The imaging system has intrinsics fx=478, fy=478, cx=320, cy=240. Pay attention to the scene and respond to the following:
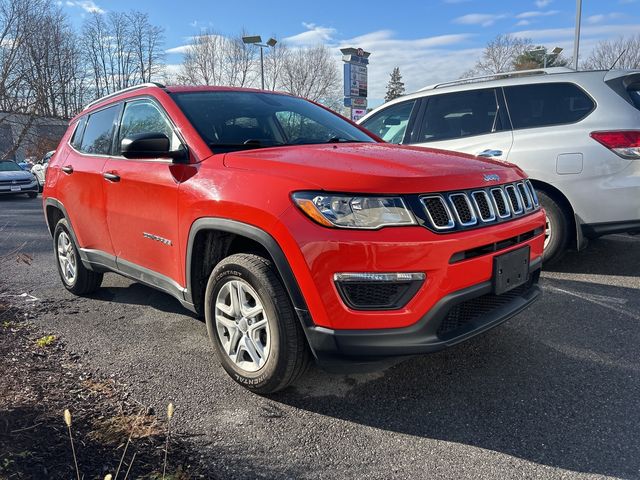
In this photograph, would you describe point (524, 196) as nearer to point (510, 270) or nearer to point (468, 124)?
point (510, 270)

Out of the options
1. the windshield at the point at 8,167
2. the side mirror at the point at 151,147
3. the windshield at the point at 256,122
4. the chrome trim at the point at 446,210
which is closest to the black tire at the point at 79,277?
the side mirror at the point at 151,147

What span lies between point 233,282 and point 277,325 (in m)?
0.43

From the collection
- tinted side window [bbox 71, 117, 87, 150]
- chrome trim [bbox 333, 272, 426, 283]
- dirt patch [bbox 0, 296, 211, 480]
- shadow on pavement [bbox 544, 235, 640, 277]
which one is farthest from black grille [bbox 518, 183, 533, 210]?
tinted side window [bbox 71, 117, 87, 150]

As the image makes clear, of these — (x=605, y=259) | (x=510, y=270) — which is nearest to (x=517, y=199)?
(x=510, y=270)

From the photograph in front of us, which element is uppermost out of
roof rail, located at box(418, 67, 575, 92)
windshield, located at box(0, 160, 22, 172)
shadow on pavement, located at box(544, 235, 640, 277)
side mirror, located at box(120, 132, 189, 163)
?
roof rail, located at box(418, 67, 575, 92)

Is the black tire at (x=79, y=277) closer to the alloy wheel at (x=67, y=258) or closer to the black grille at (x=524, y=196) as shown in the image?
the alloy wheel at (x=67, y=258)

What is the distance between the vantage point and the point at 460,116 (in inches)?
213

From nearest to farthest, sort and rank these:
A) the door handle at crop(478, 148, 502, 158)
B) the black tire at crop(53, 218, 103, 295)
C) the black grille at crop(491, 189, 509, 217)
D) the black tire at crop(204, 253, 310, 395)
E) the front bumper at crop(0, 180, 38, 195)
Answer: the black tire at crop(204, 253, 310, 395) → the black grille at crop(491, 189, 509, 217) → the black tire at crop(53, 218, 103, 295) → the door handle at crop(478, 148, 502, 158) → the front bumper at crop(0, 180, 38, 195)

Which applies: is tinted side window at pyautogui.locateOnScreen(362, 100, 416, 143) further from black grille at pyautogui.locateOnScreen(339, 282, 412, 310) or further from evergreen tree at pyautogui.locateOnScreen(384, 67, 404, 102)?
evergreen tree at pyautogui.locateOnScreen(384, 67, 404, 102)

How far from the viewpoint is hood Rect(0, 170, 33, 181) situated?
16.7 meters

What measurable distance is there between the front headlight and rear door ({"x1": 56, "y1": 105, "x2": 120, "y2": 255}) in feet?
7.61

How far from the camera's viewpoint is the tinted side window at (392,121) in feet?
19.3

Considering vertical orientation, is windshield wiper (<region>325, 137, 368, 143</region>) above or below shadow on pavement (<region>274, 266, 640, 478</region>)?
above

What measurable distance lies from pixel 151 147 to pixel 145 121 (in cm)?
76
